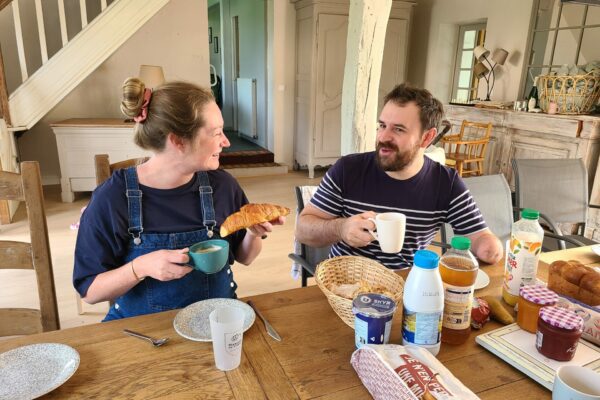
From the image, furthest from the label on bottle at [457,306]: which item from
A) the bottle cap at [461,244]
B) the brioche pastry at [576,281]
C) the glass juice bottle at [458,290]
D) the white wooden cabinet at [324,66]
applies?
the white wooden cabinet at [324,66]

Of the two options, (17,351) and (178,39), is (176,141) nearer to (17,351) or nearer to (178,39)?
(17,351)

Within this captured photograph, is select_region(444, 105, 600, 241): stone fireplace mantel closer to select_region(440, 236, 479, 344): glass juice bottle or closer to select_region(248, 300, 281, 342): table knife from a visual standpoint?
select_region(440, 236, 479, 344): glass juice bottle

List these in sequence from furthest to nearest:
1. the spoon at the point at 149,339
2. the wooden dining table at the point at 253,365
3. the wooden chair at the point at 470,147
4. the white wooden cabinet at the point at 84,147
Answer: the wooden chair at the point at 470,147, the white wooden cabinet at the point at 84,147, the spoon at the point at 149,339, the wooden dining table at the point at 253,365

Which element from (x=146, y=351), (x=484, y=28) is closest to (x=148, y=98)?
(x=146, y=351)

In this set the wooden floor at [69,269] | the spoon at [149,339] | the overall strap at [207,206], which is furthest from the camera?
the wooden floor at [69,269]

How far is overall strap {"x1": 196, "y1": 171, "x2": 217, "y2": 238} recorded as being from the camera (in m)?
1.31

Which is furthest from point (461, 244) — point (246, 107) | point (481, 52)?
point (246, 107)

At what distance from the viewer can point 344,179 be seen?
1653mm

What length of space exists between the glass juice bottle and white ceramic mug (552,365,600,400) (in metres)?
0.22

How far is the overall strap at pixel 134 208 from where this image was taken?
1210mm

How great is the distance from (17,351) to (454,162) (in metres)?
4.39

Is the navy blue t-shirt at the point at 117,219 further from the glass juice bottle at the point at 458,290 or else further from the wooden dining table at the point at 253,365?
the glass juice bottle at the point at 458,290

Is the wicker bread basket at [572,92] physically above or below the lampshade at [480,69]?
below

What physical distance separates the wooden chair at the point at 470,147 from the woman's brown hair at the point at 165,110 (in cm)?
362
